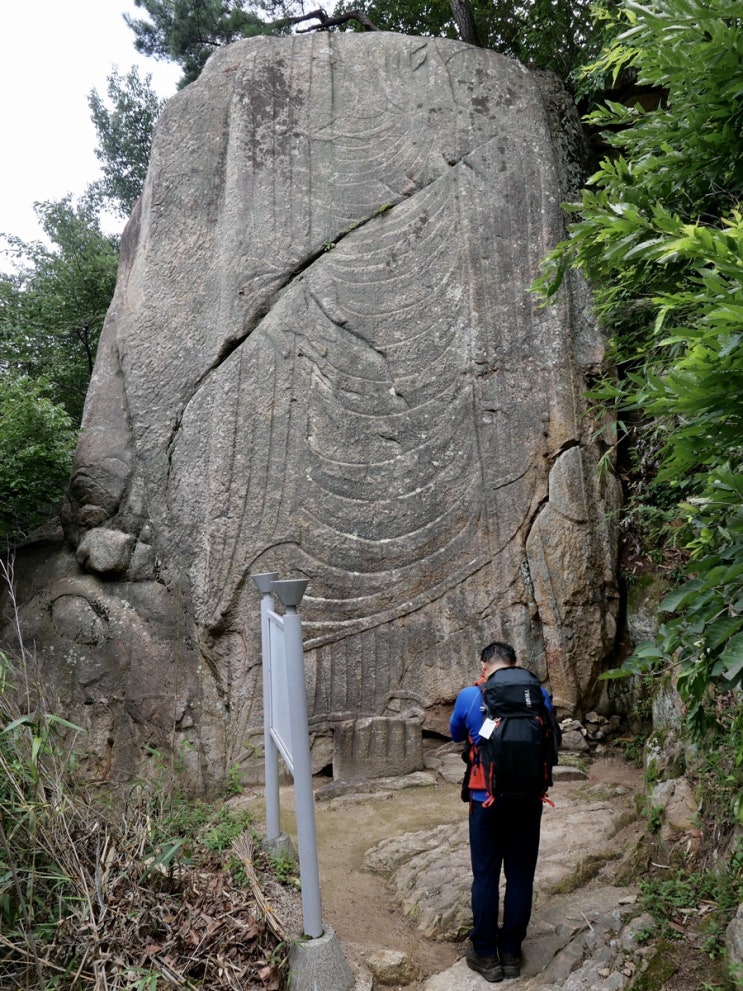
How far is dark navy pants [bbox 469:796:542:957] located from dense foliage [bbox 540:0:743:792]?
2.83 ft

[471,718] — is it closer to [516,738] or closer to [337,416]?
[516,738]

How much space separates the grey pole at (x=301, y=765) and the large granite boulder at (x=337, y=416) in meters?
2.70

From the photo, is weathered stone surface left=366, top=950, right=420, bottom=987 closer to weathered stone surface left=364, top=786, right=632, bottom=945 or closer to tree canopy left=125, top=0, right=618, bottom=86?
weathered stone surface left=364, top=786, right=632, bottom=945

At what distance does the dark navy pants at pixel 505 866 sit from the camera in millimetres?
3152

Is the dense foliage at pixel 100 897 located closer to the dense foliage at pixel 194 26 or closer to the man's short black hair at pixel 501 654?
the man's short black hair at pixel 501 654

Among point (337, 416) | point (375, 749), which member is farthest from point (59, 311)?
point (375, 749)

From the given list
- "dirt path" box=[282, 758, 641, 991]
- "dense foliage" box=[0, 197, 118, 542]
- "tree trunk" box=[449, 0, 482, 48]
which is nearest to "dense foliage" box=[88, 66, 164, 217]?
"dense foliage" box=[0, 197, 118, 542]

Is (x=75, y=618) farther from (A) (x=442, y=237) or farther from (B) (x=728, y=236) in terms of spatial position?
(B) (x=728, y=236)

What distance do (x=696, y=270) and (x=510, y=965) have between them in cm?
265

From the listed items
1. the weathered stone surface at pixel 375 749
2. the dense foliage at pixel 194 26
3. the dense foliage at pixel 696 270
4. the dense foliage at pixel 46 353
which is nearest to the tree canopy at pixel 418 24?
the dense foliage at pixel 194 26

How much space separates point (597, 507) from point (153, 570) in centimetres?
341

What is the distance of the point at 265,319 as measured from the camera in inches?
246

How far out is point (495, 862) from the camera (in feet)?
10.4

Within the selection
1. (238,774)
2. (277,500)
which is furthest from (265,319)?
(238,774)
